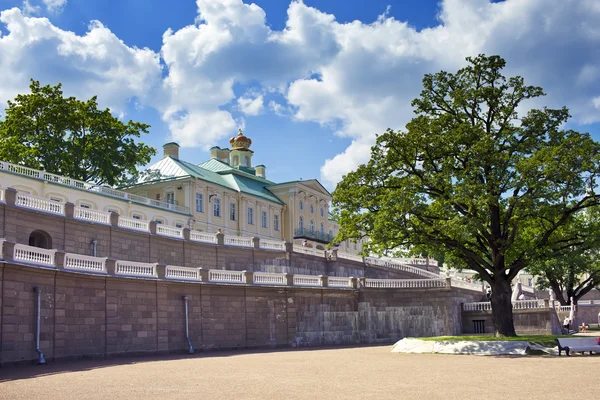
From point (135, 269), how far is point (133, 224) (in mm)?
6547

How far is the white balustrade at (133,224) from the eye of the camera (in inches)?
1463

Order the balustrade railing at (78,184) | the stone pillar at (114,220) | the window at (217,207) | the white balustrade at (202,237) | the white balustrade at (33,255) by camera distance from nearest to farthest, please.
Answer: the white balustrade at (33,255) < the stone pillar at (114,220) < the balustrade railing at (78,184) < the white balustrade at (202,237) < the window at (217,207)

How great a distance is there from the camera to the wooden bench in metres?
25.2

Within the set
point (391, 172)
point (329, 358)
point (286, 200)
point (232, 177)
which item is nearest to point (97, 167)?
point (232, 177)

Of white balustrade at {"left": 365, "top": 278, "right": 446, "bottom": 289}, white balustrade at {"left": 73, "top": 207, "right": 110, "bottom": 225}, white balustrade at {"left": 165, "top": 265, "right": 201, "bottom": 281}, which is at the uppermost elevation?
white balustrade at {"left": 73, "top": 207, "right": 110, "bottom": 225}

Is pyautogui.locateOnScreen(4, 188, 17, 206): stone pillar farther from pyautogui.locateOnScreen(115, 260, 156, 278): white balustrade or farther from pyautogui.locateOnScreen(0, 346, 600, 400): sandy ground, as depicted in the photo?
pyautogui.locateOnScreen(0, 346, 600, 400): sandy ground

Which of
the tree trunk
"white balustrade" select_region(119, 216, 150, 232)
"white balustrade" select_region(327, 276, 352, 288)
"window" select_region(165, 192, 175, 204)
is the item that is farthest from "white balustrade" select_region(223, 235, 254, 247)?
the tree trunk

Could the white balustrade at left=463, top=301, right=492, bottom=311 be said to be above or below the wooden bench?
above

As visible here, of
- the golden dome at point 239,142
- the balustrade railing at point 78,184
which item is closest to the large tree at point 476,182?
the balustrade railing at point 78,184

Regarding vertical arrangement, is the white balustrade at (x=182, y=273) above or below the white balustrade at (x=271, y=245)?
below

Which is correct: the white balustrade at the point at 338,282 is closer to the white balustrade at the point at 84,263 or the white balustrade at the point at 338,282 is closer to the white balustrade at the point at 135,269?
the white balustrade at the point at 135,269

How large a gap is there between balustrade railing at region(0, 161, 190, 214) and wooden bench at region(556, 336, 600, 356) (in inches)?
1278

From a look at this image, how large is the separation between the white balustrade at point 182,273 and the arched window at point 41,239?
6.05 m

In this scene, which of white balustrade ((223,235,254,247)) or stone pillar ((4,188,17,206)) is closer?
stone pillar ((4,188,17,206))
